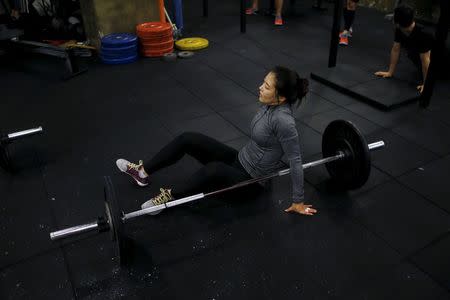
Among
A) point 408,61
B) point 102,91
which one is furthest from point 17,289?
point 408,61

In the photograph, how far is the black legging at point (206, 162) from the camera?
182 cm

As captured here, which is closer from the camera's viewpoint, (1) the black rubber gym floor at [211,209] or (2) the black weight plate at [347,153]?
(1) the black rubber gym floor at [211,209]

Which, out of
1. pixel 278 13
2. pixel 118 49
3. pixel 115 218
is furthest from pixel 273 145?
pixel 278 13

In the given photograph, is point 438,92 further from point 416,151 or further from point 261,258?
point 261,258

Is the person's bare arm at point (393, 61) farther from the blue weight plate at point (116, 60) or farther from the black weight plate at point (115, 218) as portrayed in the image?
the black weight plate at point (115, 218)

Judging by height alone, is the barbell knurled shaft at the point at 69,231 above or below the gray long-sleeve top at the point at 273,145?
below

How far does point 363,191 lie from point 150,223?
1.16 meters

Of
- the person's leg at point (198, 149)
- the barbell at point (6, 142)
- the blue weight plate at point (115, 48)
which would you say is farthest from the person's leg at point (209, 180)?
the blue weight plate at point (115, 48)

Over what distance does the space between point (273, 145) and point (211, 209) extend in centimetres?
49

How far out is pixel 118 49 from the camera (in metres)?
3.87

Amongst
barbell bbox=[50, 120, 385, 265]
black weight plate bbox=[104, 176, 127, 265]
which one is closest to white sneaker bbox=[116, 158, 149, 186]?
barbell bbox=[50, 120, 385, 265]

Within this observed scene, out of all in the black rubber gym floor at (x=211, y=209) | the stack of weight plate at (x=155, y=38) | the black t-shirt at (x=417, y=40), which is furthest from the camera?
the stack of weight plate at (x=155, y=38)

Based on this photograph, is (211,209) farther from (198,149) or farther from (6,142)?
(6,142)

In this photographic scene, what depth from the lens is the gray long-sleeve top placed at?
5.49 ft
